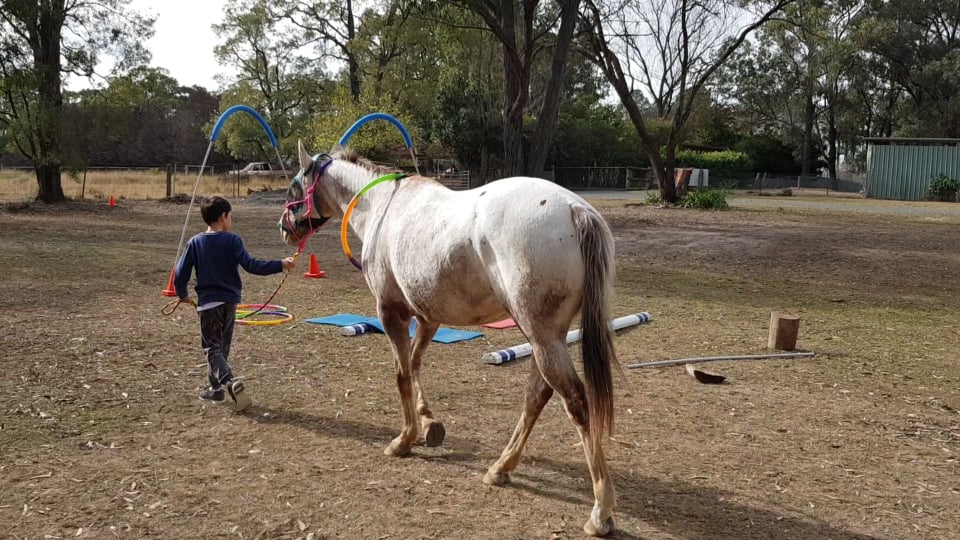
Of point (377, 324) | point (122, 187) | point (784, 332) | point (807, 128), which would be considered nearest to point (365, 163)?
point (377, 324)

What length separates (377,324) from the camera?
24.9ft

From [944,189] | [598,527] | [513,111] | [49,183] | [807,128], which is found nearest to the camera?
[598,527]

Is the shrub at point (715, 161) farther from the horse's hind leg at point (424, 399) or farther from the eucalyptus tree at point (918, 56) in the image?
the horse's hind leg at point (424, 399)

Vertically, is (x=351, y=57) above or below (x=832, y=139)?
above

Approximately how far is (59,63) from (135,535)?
2469cm

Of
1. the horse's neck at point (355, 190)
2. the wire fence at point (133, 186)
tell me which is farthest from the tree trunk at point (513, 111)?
the horse's neck at point (355, 190)

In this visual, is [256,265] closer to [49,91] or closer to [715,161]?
[49,91]

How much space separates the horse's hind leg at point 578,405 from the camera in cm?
347

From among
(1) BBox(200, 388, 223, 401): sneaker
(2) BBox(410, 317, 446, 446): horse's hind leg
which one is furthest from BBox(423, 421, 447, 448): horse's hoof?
(1) BBox(200, 388, 223, 401): sneaker

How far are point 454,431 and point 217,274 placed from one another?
207 cm

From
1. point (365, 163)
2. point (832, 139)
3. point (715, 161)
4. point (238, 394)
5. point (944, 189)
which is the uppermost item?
point (832, 139)

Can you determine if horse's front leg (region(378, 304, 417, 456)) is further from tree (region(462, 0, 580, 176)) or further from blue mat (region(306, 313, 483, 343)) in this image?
tree (region(462, 0, 580, 176))

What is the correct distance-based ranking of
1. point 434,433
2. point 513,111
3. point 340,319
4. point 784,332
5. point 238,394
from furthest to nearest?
point 513,111 → point 340,319 → point 784,332 → point 238,394 → point 434,433

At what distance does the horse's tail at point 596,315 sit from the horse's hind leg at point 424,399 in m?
1.32
